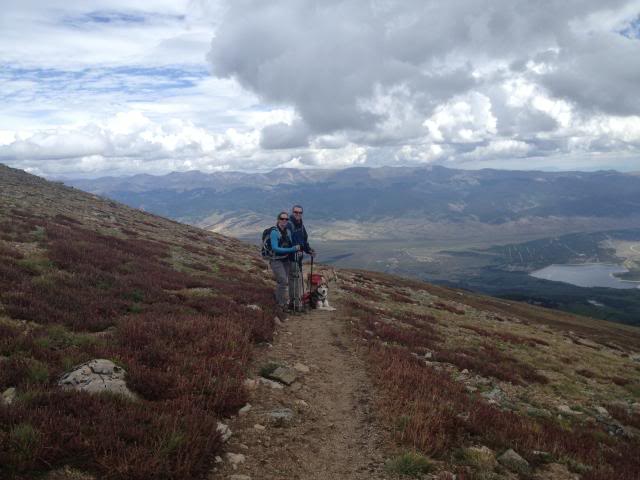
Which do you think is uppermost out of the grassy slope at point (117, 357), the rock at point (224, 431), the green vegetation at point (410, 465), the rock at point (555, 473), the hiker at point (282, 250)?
the hiker at point (282, 250)

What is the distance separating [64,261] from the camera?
58.4 ft

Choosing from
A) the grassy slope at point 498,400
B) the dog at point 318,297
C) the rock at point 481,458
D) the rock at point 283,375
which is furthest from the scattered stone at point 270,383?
the dog at point 318,297

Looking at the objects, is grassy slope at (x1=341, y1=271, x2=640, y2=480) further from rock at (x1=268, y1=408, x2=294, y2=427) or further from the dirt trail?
rock at (x1=268, y1=408, x2=294, y2=427)

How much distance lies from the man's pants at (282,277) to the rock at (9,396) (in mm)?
10868

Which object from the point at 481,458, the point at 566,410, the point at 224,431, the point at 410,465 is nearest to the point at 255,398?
the point at 224,431

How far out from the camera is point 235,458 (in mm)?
A: 6566

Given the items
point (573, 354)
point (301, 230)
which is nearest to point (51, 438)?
point (301, 230)

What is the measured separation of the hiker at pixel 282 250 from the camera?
16.7m

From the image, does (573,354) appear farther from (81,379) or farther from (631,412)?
(81,379)

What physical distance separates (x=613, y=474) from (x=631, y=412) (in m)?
8.50

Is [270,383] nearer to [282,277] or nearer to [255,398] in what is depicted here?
[255,398]

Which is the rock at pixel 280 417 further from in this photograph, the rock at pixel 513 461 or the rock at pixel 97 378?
the rock at pixel 513 461

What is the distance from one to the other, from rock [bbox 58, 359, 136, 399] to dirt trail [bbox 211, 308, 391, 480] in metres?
2.11

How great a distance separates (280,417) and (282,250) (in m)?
8.92
